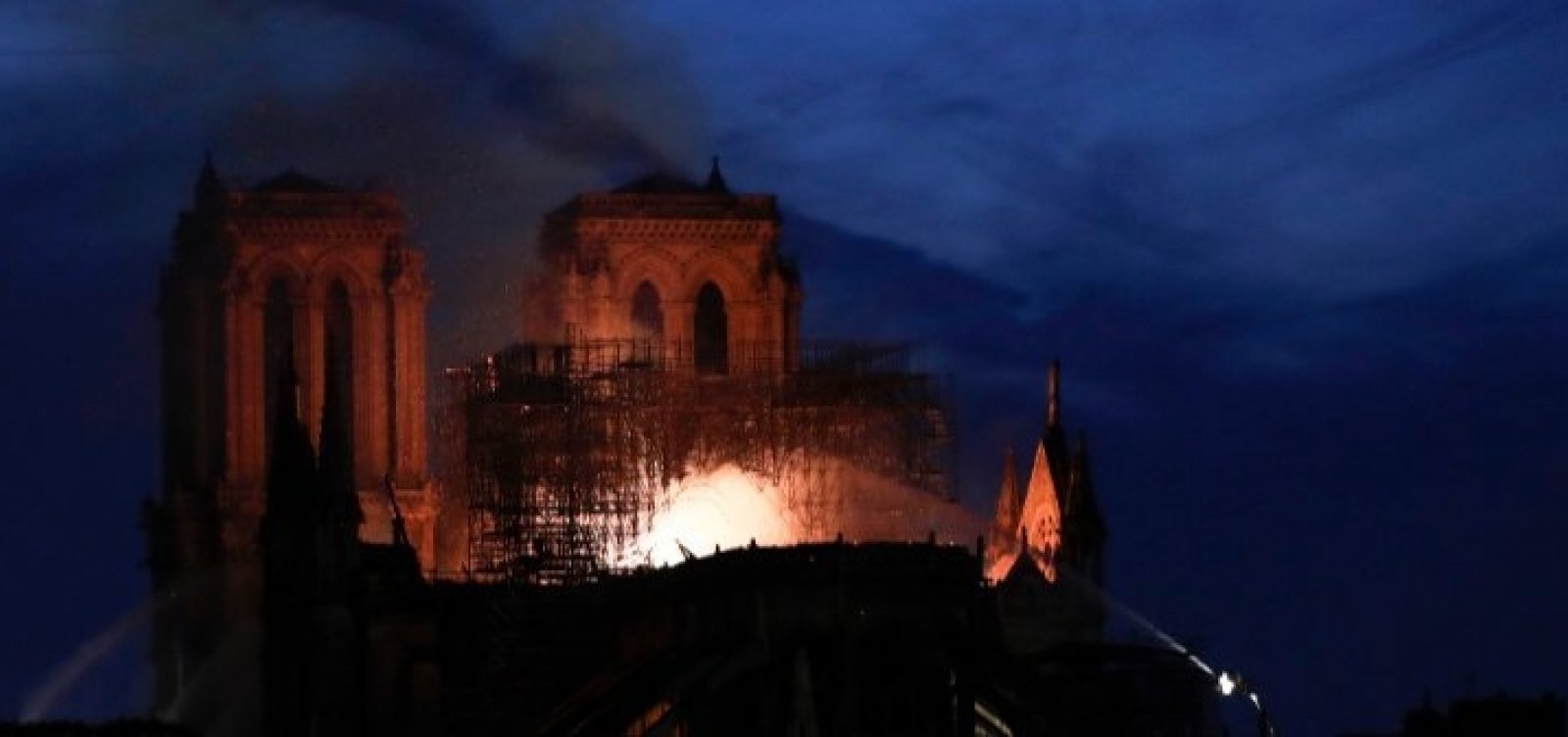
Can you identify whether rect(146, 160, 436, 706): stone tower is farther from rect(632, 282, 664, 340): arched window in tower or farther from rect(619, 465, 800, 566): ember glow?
rect(619, 465, 800, 566): ember glow

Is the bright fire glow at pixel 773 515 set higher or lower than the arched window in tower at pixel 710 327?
lower

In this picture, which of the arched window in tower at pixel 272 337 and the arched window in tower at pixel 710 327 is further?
the arched window in tower at pixel 710 327

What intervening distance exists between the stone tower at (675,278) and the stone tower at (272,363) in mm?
3847

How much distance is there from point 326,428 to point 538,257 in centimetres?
1238

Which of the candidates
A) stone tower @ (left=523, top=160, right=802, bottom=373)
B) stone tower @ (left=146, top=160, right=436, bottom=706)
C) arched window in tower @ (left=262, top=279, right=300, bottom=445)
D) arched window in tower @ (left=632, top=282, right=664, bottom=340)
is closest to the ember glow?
stone tower @ (left=523, top=160, right=802, bottom=373)

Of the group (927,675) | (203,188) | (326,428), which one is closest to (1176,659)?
(927,675)

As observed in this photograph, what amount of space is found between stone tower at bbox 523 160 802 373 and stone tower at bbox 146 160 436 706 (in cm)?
385

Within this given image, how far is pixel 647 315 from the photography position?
473ft

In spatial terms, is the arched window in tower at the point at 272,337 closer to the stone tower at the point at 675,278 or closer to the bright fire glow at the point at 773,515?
the stone tower at the point at 675,278

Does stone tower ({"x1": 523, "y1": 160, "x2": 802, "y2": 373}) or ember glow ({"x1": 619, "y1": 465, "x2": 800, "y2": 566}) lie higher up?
stone tower ({"x1": 523, "y1": 160, "x2": 802, "y2": 373})

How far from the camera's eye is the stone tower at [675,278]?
141375mm

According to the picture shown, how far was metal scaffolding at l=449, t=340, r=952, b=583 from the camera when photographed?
453 feet

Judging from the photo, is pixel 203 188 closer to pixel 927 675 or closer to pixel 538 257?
pixel 538 257

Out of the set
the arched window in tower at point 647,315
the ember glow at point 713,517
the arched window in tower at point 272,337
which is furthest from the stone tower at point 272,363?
the ember glow at point 713,517
